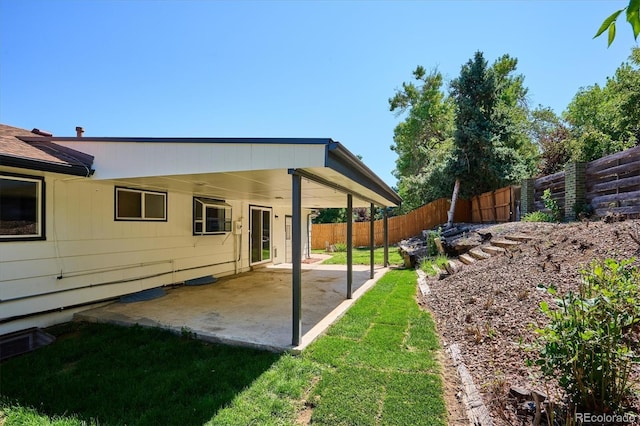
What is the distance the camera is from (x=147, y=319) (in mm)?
5336

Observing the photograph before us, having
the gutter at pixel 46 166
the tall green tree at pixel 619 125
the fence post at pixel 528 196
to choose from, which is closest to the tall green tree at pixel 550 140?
the tall green tree at pixel 619 125

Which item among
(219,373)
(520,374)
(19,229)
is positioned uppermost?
(19,229)

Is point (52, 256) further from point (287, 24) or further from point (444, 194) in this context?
point (444, 194)

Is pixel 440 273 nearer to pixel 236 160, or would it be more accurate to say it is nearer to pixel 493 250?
pixel 493 250

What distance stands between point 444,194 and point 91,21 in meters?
16.7

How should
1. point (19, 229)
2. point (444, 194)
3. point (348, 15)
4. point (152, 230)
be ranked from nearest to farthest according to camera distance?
point (19, 229) → point (152, 230) → point (348, 15) → point (444, 194)

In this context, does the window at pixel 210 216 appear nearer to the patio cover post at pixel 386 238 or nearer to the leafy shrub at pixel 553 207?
the patio cover post at pixel 386 238

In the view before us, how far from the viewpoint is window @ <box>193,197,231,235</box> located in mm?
8617

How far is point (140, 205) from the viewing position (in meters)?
7.00

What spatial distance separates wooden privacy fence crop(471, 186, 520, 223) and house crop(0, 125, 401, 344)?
8743 millimetres

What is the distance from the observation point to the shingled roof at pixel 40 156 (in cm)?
426

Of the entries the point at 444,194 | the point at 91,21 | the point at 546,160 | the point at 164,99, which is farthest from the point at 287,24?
the point at 546,160

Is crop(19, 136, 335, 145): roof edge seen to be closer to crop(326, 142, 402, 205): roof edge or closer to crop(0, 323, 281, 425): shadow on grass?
crop(326, 142, 402, 205): roof edge

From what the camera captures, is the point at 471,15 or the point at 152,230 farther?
the point at 152,230
